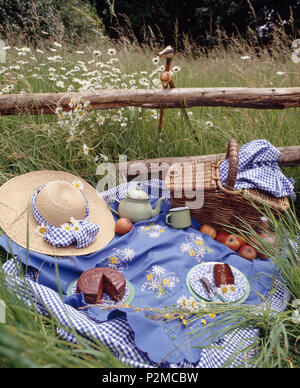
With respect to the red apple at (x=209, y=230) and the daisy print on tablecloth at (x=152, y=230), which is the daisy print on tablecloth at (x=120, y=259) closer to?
the daisy print on tablecloth at (x=152, y=230)

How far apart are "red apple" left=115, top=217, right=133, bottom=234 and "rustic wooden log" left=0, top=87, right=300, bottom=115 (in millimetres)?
1212

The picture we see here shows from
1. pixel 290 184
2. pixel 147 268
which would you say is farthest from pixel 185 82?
pixel 147 268

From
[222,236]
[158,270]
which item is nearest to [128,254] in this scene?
[158,270]

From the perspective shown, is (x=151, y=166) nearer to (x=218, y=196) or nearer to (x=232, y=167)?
(x=218, y=196)

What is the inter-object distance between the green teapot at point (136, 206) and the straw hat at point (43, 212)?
0.26 metres

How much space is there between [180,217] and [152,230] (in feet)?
0.89

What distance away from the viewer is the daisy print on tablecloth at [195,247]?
2592 mm

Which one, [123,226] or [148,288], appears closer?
[148,288]

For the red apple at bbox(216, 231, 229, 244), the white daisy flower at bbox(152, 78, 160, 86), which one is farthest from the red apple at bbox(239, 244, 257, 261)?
the white daisy flower at bbox(152, 78, 160, 86)

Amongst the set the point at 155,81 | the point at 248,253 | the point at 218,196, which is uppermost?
→ the point at 155,81

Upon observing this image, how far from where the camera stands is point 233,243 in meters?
2.72

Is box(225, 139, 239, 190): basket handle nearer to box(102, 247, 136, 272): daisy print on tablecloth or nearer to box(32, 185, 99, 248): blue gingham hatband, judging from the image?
box(102, 247, 136, 272): daisy print on tablecloth
